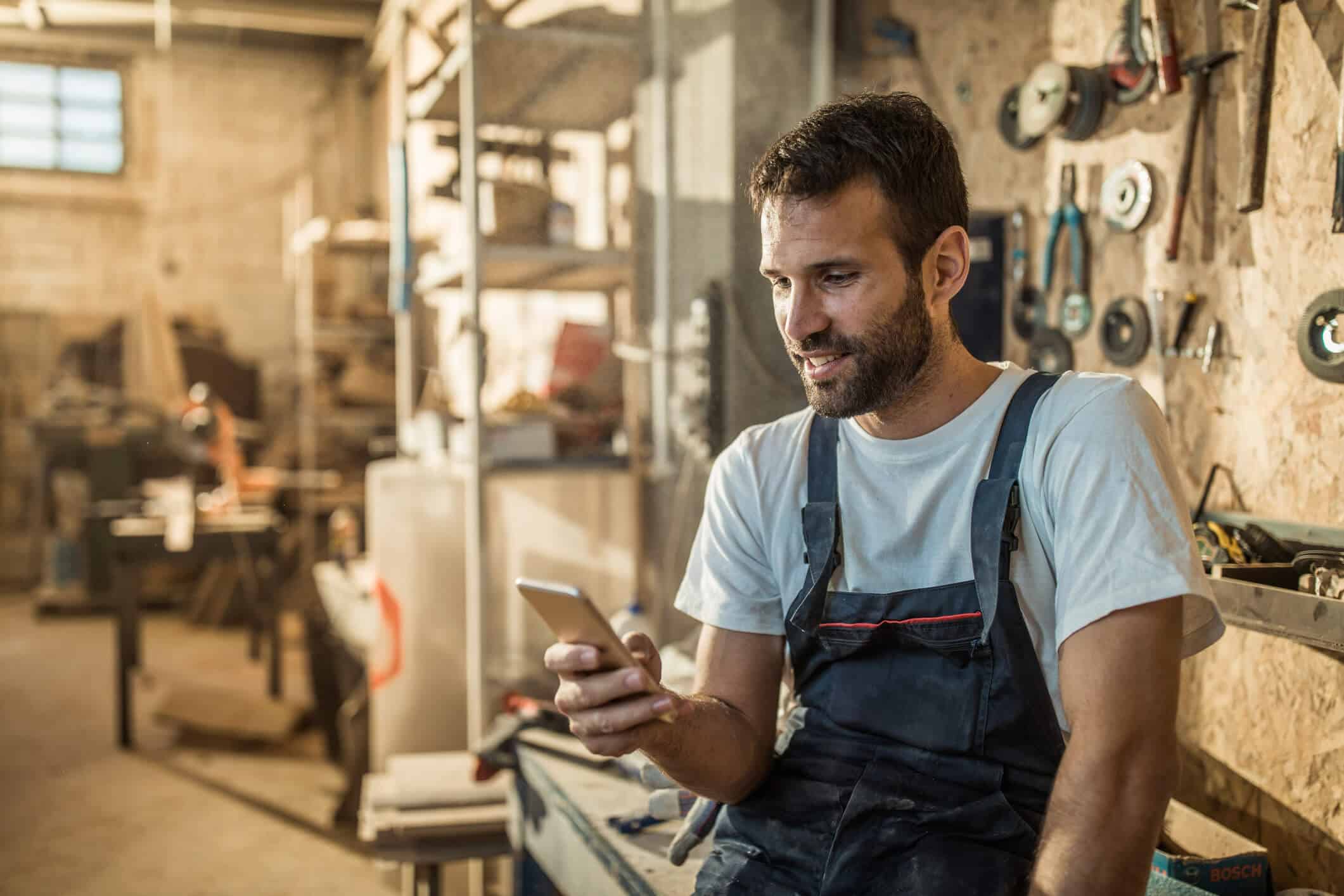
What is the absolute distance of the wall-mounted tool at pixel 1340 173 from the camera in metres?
1.47

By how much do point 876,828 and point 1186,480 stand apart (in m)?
0.91

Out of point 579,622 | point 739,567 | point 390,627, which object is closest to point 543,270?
point 390,627

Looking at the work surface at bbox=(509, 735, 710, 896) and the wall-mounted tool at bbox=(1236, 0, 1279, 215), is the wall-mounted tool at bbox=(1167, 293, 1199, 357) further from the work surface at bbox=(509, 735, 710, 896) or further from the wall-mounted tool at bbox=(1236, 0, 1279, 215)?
the work surface at bbox=(509, 735, 710, 896)

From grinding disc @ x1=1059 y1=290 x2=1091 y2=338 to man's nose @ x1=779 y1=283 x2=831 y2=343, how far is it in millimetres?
915

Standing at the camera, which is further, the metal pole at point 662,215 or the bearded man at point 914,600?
A: the metal pole at point 662,215

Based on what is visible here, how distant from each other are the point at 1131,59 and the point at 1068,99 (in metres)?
0.12

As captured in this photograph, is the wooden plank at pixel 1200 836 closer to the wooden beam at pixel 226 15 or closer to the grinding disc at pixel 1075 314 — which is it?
the grinding disc at pixel 1075 314

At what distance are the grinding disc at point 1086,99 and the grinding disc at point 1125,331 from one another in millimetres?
320

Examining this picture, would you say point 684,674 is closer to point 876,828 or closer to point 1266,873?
point 876,828

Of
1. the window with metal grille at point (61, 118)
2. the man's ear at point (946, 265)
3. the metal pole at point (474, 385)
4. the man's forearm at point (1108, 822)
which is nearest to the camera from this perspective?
the man's forearm at point (1108, 822)

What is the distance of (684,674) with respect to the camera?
2033 mm

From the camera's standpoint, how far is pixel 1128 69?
1917 millimetres

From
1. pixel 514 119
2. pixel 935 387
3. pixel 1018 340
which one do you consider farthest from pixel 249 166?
pixel 935 387

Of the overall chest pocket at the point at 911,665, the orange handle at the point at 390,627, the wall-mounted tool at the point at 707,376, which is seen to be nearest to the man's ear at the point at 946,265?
the overall chest pocket at the point at 911,665
